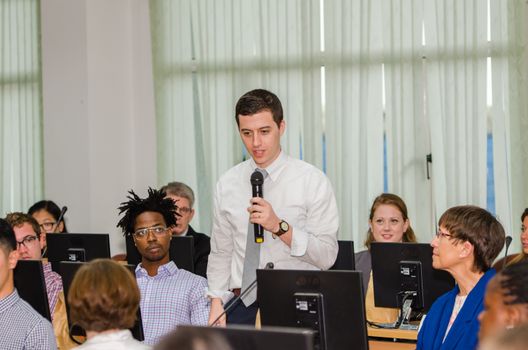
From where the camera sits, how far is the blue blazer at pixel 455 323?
2.98 m

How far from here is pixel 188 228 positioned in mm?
5852

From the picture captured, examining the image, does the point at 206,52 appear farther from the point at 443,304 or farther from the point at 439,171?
the point at 443,304

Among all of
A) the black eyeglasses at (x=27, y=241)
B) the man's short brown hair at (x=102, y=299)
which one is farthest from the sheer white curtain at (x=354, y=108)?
the man's short brown hair at (x=102, y=299)

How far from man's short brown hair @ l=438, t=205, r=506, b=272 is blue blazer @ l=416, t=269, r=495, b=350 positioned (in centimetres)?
6

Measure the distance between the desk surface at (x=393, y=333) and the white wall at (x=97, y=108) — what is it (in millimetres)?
3531

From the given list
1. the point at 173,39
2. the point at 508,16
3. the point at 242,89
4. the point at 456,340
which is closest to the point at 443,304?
the point at 456,340

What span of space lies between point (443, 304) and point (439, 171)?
→ 3.24 meters

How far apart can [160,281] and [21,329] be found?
3.02ft

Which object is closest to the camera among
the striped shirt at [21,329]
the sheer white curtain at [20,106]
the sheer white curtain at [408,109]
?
the striped shirt at [21,329]

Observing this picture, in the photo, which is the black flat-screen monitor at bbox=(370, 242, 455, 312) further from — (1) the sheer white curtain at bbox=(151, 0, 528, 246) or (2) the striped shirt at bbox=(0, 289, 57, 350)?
(1) the sheer white curtain at bbox=(151, 0, 528, 246)

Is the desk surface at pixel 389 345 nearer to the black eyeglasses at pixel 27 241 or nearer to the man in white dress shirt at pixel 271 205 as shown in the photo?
the man in white dress shirt at pixel 271 205

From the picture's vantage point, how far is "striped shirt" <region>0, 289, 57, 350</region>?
297cm

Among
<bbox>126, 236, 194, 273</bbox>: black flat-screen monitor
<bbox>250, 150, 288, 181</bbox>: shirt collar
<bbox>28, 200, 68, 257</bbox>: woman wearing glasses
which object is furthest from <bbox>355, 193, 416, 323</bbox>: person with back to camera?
<bbox>28, 200, 68, 257</bbox>: woman wearing glasses

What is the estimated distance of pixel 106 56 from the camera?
7.25 m
